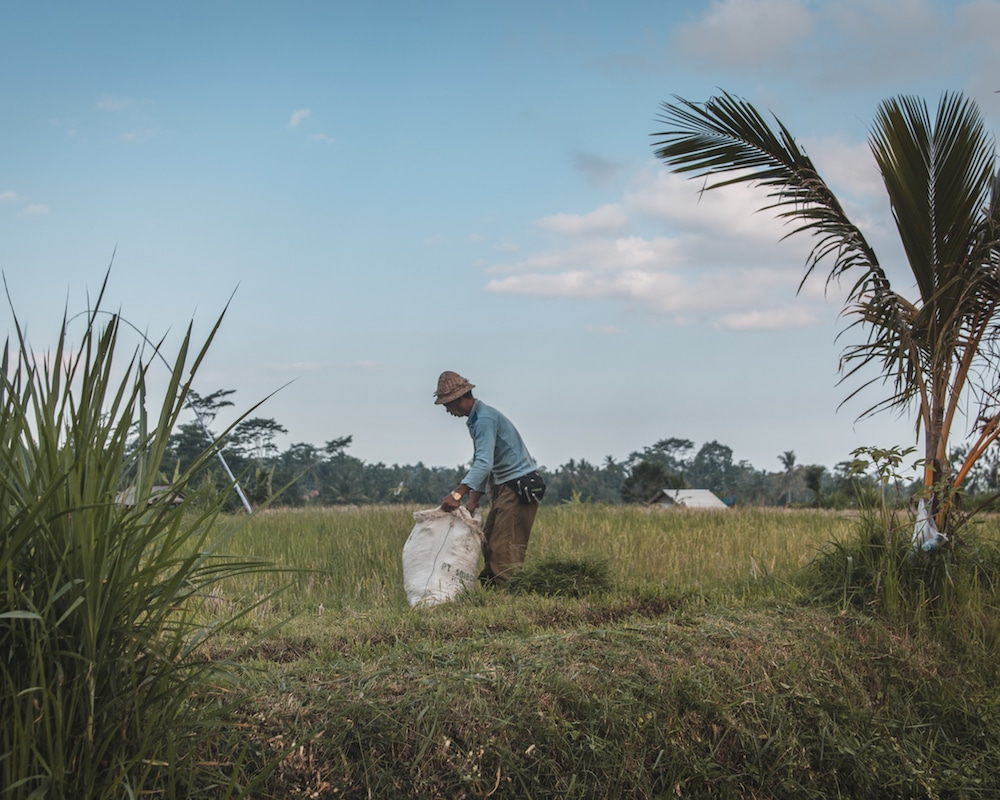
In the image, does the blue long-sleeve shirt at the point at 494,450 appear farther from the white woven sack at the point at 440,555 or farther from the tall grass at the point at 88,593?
the tall grass at the point at 88,593

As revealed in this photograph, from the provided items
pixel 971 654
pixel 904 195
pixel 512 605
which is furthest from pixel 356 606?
pixel 904 195

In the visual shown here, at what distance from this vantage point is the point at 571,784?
13.0ft

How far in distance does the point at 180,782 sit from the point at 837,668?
11.9 feet

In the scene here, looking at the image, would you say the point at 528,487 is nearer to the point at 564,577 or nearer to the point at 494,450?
the point at 494,450

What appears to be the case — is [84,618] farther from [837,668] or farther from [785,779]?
[837,668]

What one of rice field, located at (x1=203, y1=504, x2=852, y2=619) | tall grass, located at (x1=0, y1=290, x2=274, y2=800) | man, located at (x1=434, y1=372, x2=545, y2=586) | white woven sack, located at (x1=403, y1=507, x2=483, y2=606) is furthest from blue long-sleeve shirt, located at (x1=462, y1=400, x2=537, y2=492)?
tall grass, located at (x1=0, y1=290, x2=274, y2=800)

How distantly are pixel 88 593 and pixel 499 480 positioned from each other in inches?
203

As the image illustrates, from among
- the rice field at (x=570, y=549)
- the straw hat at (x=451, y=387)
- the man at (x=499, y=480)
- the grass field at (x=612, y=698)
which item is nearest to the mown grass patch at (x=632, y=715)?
the grass field at (x=612, y=698)

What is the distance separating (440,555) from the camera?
7316 millimetres

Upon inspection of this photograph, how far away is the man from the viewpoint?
760 centimetres

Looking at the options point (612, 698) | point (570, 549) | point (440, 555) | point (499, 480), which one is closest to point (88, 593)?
point (612, 698)

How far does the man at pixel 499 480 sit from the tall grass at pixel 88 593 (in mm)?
4445

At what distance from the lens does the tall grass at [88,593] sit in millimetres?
2811

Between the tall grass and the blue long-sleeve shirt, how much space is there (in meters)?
4.32
